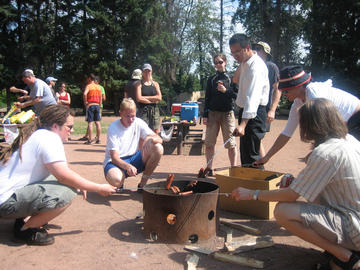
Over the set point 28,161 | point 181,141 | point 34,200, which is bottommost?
point 181,141

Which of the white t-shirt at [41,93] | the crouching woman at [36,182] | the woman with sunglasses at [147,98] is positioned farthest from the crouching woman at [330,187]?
the white t-shirt at [41,93]

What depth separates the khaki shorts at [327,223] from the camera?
A: 235 centimetres

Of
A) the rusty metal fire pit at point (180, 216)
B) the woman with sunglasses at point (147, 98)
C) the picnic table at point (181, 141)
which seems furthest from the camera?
the picnic table at point (181, 141)

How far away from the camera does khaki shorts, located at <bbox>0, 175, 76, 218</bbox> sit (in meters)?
2.89

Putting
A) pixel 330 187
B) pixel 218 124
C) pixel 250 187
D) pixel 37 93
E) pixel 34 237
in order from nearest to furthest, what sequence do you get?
1. pixel 330 187
2. pixel 34 237
3. pixel 250 187
4. pixel 218 124
5. pixel 37 93

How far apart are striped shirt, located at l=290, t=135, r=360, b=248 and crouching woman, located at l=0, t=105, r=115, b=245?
1653 mm

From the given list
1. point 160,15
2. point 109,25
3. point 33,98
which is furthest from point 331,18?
point 33,98

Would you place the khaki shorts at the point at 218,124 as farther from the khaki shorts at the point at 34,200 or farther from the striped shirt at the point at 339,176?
the striped shirt at the point at 339,176

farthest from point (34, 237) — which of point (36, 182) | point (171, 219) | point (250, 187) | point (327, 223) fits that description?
point (327, 223)

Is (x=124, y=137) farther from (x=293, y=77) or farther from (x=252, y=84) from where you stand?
(x=293, y=77)

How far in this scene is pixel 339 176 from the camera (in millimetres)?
2350

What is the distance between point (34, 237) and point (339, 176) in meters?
2.58

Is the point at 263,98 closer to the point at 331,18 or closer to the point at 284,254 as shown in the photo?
the point at 284,254

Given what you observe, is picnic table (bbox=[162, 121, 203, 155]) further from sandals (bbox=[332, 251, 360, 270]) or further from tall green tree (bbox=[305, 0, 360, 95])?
tall green tree (bbox=[305, 0, 360, 95])
